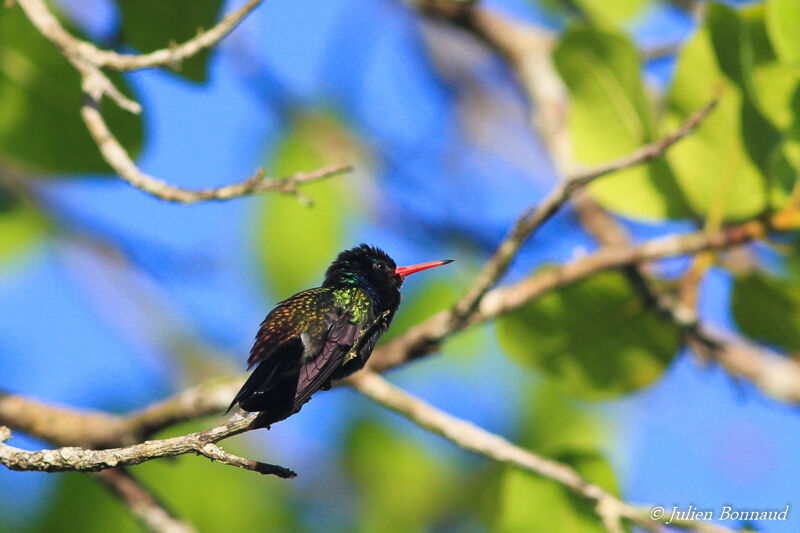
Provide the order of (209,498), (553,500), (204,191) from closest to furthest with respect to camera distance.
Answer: (204,191)
(553,500)
(209,498)

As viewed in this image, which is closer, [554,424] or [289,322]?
[289,322]

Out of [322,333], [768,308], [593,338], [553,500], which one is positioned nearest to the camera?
[322,333]

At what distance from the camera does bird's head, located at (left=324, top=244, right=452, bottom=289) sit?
2.23 metres

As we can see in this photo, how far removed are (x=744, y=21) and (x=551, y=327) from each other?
3.68 feet

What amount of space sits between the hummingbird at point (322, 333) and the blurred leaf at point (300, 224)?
77.5 inches

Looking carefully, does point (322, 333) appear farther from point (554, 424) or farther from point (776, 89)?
point (554, 424)

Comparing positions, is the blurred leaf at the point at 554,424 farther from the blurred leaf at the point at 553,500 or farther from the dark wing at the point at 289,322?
the dark wing at the point at 289,322

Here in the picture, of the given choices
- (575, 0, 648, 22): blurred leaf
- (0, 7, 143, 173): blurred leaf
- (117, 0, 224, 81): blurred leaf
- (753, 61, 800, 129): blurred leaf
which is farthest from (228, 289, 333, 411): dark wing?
(575, 0, 648, 22): blurred leaf

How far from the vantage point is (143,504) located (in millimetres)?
2670

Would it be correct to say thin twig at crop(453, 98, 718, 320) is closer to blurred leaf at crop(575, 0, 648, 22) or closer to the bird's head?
the bird's head

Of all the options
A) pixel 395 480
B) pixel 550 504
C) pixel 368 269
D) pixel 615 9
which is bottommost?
pixel 550 504

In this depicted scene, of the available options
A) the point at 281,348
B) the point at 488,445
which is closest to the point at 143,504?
the point at 488,445

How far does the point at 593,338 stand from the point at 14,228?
10.0ft

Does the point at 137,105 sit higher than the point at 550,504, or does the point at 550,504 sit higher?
the point at 137,105
